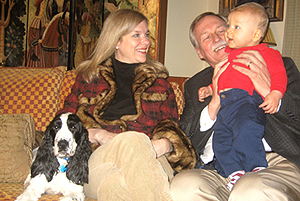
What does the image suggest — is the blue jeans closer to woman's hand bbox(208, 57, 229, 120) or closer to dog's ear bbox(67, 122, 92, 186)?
woman's hand bbox(208, 57, 229, 120)

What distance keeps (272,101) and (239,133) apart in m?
0.26

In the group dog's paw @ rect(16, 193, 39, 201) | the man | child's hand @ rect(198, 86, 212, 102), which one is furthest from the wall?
dog's paw @ rect(16, 193, 39, 201)

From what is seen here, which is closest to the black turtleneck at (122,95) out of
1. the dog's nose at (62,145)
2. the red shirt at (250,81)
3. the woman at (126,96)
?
the woman at (126,96)

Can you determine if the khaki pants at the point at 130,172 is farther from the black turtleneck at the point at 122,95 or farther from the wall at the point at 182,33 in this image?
the wall at the point at 182,33

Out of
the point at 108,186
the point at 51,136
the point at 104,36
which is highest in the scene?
the point at 104,36

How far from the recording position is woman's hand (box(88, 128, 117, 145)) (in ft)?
6.10

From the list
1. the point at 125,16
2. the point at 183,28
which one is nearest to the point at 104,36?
the point at 125,16

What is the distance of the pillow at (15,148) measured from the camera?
1.87m

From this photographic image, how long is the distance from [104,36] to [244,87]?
126 cm

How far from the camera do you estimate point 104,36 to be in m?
2.29

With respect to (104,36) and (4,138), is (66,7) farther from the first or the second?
(4,138)

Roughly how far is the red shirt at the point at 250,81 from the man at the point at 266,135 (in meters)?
0.04

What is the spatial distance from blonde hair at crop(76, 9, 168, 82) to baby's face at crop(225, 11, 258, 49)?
0.76 metres

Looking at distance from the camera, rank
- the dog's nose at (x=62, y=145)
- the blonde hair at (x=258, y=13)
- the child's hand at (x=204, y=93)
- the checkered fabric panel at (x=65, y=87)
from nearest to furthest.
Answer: the dog's nose at (x=62, y=145) < the blonde hair at (x=258, y=13) < the child's hand at (x=204, y=93) < the checkered fabric panel at (x=65, y=87)
